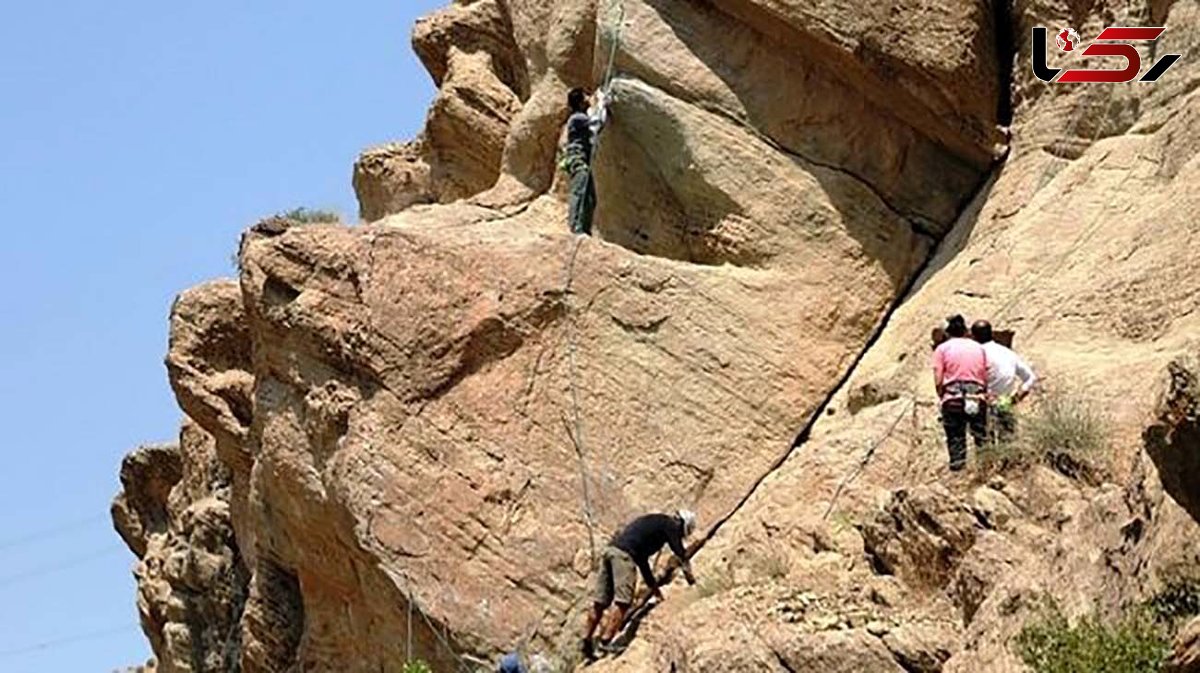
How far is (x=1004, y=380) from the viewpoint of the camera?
1656cm

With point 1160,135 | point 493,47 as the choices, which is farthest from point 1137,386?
point 493,47

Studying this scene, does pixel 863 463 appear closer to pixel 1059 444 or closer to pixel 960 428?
pixel 960 428

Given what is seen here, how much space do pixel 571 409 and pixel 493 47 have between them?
7.68 m

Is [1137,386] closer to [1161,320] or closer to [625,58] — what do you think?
[1161,320]

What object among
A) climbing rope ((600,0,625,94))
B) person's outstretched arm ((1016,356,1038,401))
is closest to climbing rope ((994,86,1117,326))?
person's outstretched arm ((1016,356,1038,401))

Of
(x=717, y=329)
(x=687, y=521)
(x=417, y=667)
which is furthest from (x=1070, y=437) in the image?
(x=417, y=667)

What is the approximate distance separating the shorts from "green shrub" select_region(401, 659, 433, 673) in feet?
5.07

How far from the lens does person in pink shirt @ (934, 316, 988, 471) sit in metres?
16.3

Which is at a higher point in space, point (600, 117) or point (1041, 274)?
point (600, 117)

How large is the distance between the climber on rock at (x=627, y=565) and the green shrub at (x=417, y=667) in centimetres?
134

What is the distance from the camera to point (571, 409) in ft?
62.3

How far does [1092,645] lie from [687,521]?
5.84 meters

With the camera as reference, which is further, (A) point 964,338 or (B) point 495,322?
(B) point 495,322

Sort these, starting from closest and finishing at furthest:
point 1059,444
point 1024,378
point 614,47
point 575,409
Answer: point 1059,444 → point 1024,378 → point 575,409 → point 614,47
